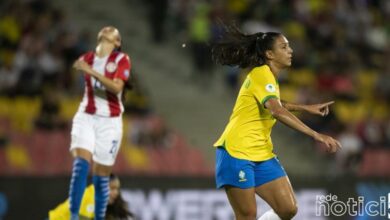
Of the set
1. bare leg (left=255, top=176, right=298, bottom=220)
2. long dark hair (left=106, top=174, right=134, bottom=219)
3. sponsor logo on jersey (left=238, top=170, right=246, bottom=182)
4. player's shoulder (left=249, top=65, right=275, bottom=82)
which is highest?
player's shoulder (left=249, top=65, right=275, bottom=82)

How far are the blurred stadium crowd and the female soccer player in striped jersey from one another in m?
2.98

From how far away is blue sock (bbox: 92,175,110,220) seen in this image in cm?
909

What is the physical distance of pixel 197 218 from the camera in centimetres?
1248

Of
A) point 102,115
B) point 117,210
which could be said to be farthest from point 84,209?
point 102,115

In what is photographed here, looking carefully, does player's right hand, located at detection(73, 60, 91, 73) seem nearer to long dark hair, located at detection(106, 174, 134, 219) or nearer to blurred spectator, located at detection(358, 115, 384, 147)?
long dark hair, located at detection(106, 174, 134, 219)

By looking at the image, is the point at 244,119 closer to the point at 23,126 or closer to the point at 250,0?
the point at 23,126

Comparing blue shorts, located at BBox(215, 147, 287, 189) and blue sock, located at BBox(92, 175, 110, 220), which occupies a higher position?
blue shorts, located at BBox(215, 147, 287, 189)

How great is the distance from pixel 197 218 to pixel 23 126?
3.23 meters

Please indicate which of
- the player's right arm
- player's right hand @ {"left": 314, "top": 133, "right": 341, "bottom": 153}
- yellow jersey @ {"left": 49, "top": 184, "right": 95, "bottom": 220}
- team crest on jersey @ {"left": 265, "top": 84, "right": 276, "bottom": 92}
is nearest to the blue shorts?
the player's right arm

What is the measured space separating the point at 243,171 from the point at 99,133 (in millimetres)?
2170

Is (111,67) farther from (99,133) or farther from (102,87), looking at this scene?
(99,133)

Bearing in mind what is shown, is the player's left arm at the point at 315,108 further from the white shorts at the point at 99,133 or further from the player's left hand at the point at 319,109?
the white shorts at the point at 99,133

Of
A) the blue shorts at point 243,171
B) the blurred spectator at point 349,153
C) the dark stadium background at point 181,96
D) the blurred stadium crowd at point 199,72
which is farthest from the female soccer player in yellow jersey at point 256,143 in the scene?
the blurred spectator at point 349,153

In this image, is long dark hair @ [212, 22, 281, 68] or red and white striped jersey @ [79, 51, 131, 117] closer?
Result: long dark hair @ [212, 22, 281, 68]
